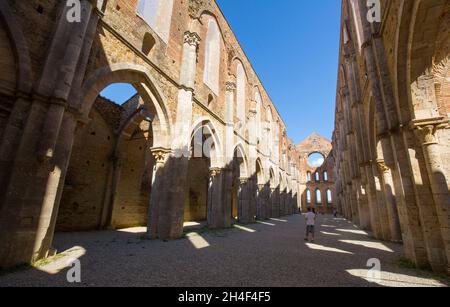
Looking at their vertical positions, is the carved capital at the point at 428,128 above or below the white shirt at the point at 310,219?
above

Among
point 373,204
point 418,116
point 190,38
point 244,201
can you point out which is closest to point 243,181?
point 244,201

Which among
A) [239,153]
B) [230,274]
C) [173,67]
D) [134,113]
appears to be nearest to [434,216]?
[230,274]

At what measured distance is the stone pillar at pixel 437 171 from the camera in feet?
13.3

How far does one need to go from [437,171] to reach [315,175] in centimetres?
4091

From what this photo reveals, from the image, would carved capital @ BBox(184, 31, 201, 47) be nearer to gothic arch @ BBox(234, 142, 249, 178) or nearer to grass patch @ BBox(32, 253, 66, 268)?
gothic arch @ BBox(234, 142, 249, 178)

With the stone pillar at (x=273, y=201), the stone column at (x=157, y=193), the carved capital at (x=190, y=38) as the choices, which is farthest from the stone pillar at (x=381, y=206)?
the stone pillar at (x=273, y=201)

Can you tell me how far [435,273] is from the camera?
13.9 ft

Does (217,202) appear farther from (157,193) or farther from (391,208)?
(391,208)

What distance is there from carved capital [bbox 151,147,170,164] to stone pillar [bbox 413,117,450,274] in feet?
26.3

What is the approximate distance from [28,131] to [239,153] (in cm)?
1307

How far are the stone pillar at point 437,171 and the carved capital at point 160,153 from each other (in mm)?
8014

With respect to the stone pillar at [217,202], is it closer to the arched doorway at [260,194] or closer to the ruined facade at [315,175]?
the arched doorway at [260,194]

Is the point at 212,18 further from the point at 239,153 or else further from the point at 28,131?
the point at 28,131

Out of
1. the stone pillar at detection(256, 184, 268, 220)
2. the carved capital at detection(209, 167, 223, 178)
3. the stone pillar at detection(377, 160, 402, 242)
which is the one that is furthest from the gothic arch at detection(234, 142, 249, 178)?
the stone pillar at detection(377, 160, 402, 242)
